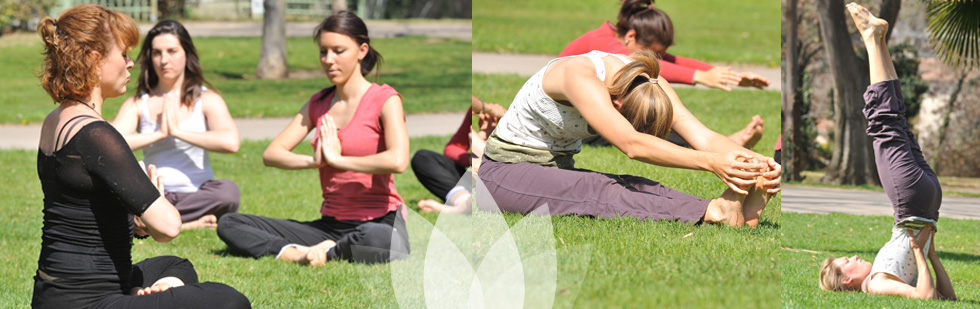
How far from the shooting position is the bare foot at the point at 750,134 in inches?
73.5

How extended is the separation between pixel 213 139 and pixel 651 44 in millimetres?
3881

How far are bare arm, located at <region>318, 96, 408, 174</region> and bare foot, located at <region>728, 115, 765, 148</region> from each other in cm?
235

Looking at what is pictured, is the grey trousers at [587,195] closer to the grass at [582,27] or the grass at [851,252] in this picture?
the grass at [582,27]

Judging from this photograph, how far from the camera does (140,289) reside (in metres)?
3.04

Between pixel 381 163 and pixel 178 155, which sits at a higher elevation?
pixel 381 163

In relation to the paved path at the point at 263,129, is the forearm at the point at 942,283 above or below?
Result: above

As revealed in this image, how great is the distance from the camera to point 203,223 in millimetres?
5867

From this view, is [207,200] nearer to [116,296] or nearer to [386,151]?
[386,151]

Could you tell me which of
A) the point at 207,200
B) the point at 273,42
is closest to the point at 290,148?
the point at 207,200

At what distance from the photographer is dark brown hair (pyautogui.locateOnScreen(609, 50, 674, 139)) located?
6.25 feet

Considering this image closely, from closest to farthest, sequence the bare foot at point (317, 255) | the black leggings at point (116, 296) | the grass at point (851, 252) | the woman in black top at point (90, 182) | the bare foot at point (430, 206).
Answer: the woman in black top at point (90, 182)
the black leggings at point (116, 296)
the grass at point (851, 252)
the bare foot at point (317, 255)
the bare foot at point (430, 206)

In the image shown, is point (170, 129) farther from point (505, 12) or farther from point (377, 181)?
point (505, 12)

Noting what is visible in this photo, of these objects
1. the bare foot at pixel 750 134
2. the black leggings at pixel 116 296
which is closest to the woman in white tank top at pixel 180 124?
the black leggings at pixel 116 296

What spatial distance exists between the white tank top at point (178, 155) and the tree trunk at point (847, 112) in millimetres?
3707
